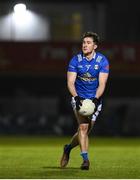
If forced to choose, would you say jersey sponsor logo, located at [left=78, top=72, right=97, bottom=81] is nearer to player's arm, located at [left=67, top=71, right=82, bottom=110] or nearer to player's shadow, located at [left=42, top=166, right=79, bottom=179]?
player's arm, located at [left=67, top=71, right=82, bottom=110]

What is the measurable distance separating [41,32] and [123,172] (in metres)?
27.1

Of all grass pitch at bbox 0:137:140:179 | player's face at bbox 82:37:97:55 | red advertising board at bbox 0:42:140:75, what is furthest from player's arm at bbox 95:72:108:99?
red advertising board at bbox 0:42:140:75

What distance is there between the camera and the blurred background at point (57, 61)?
34531 millimetres

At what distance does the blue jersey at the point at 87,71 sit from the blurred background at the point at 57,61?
18823mm

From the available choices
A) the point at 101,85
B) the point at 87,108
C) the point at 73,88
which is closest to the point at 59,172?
the point at 87,108

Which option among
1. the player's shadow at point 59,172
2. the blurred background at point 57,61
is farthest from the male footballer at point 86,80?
the blurred background at point 57,61

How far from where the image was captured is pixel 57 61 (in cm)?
3503

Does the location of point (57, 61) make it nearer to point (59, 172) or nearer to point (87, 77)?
point (87, 77)

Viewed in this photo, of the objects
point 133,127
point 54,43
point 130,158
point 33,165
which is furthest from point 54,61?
point 33,165

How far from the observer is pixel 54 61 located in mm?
35000

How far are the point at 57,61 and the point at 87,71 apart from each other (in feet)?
70.1

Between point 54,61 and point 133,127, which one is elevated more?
point 54,61

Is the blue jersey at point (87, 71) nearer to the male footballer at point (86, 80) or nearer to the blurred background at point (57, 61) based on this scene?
the male footballer at point (86, 80)

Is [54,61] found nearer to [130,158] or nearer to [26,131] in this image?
[26,131]
